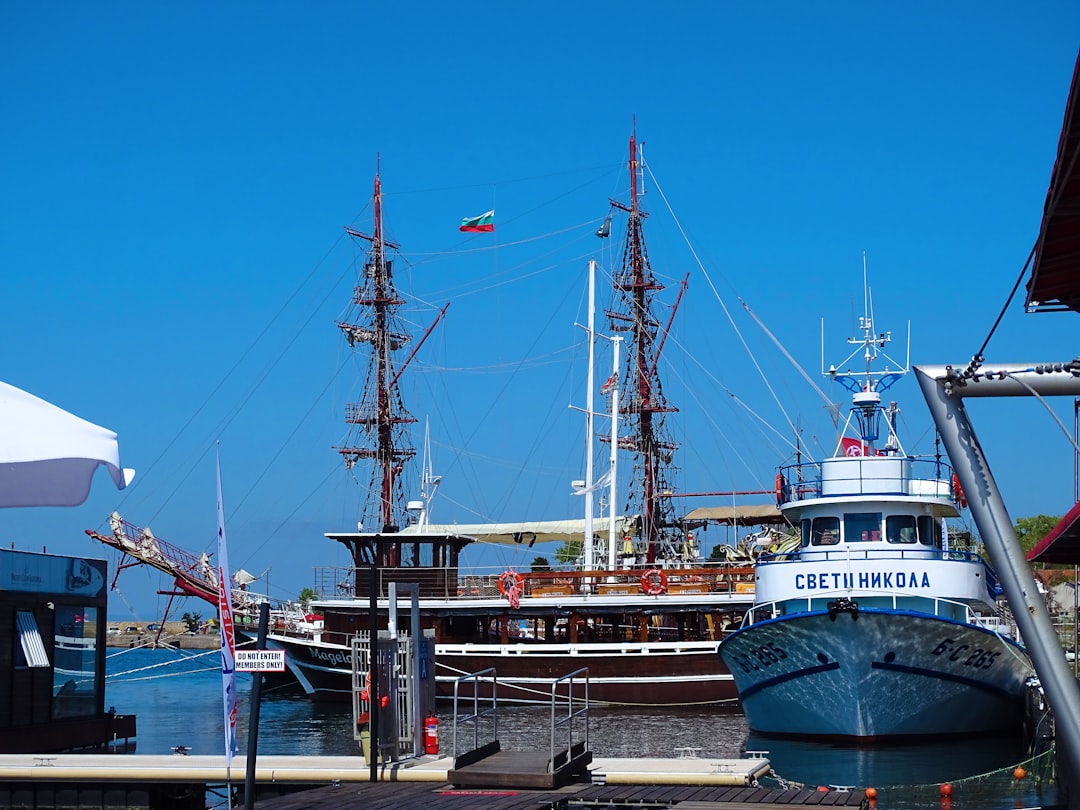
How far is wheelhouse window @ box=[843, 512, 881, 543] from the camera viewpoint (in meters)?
28.8

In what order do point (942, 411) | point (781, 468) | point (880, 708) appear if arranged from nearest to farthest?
point (942, 411) → point (880, 708) → point (781, 468)

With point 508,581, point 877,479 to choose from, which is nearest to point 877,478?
point 877,479

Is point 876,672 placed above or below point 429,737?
above

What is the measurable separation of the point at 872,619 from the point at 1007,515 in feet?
56.7

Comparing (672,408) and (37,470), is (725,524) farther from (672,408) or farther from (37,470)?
(37,470)

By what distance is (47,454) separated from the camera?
33.2 ft

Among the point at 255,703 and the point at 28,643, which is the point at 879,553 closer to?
the point at 28,643

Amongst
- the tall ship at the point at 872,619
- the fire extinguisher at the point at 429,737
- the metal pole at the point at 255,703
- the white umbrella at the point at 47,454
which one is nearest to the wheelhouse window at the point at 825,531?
the tall ship at the point at 872,619

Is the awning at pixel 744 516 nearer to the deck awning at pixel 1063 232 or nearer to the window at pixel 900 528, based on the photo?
the window at pixel 900 528

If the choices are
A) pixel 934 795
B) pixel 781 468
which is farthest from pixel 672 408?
pixel 934 795

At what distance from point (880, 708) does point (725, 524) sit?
29.3 meters

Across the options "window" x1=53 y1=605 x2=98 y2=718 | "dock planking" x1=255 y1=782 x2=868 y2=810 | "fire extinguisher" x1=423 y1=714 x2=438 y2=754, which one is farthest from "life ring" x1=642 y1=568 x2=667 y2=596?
"dock planking" x1=255 y1=782 x2=868 y2=810

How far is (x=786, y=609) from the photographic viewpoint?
92.7 feet

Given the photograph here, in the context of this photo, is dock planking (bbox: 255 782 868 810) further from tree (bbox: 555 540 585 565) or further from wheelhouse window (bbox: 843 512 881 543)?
tree (bbox: 555 540 585 565)
